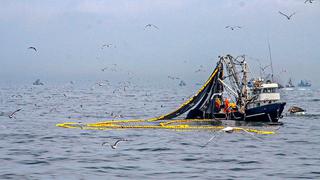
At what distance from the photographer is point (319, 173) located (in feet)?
101

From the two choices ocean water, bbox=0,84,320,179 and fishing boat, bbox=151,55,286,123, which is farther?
fishing boat, bbox=151,55,286,123

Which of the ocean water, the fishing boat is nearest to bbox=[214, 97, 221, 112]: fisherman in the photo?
the fishing boat

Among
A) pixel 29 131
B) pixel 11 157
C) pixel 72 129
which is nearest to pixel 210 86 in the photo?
pixel 72 129

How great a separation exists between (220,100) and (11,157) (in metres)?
35.8

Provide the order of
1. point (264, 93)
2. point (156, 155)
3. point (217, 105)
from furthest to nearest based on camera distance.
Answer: point (264, 93), point (217, 105), point (156, 155)

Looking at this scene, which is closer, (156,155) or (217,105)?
(156,155)

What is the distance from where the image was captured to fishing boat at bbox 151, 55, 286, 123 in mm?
64062

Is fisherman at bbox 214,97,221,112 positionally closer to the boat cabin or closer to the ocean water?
the boat cabin

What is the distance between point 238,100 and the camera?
219 feet

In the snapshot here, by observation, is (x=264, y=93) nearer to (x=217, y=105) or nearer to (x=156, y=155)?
(x=217, y=105)

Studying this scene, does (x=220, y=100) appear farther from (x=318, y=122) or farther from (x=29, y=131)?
(x=29, y=131)

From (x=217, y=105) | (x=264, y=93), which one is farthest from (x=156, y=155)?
(x=264, y=93)

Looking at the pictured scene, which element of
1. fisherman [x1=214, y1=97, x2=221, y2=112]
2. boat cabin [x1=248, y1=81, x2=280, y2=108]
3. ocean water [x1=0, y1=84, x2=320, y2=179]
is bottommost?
ocean water [x1=0, y1=84, x2=320, y2=179]

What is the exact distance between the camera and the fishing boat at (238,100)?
64.1 metres
